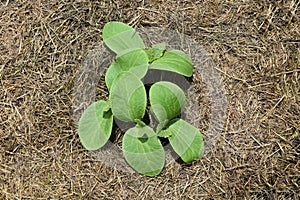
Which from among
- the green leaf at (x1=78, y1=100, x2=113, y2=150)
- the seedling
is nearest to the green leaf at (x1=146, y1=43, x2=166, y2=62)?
the seedling

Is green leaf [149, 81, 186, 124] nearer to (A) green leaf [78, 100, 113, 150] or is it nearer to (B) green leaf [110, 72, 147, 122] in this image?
(B) green leaf [110, 72, 147, 122]

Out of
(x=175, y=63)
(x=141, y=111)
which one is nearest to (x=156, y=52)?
(x=175, y=63)

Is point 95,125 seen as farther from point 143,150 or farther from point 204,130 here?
point 204,130

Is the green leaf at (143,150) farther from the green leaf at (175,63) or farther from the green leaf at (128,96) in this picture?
the green leaf at (175,63)

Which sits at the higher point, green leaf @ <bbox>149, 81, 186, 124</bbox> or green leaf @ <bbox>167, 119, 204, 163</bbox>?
green leaf @ <bbox>149, 81, 186, 124</bbox>

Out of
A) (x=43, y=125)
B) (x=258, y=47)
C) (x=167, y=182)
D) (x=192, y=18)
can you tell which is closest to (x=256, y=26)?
(x=258, y=47)

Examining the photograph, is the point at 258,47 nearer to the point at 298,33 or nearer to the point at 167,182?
the point at 298,33

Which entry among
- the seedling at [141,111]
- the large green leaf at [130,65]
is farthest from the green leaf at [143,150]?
the large green leaf at [130,65]
